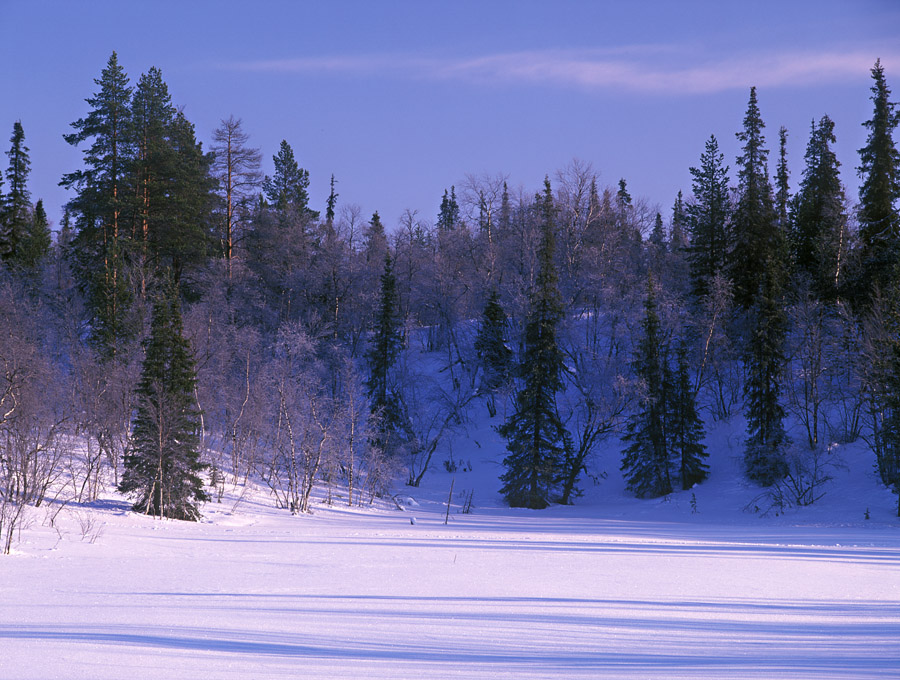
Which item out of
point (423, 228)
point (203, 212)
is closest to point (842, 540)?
point (203, 212)

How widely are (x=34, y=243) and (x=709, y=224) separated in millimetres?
62492

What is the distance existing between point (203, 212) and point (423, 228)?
34527 mm

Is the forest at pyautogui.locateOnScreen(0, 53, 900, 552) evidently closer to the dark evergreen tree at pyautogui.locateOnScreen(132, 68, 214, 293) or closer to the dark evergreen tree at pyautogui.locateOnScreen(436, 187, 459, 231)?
the dark evergreen tree at pyautogui.locateOnScreen(132, 68, 214, 293)

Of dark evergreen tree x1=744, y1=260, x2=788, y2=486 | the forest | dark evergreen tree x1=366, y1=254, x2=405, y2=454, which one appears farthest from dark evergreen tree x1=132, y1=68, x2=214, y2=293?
dark evergreen tree x1=744, y1=260, x2=788, y2=486

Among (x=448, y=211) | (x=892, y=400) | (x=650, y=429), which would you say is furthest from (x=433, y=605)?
(x=448, y=211)

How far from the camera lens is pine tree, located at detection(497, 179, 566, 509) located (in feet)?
148

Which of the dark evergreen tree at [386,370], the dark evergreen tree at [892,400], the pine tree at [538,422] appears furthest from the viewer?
the dark evergreen tree at [386,370]

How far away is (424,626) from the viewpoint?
30.1 feet

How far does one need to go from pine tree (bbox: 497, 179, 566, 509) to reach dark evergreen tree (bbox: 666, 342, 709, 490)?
7323 mm

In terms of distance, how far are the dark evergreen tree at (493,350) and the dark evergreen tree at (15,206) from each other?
1698 inches

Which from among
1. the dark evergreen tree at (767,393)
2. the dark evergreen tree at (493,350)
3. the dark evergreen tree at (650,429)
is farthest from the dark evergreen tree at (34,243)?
the dark evergreen tree at (767,393)

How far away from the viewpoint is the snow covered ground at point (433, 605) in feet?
24.4

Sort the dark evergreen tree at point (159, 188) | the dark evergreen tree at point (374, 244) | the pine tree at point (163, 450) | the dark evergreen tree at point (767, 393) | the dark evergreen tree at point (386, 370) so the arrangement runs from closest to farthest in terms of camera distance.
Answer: the pine tree at point (163, 450)
the dark evergreen tree at point (767, 393)
the dark evergreen tree at point (159, 188)
the dark evergreen tree at point (386, 370)
the dark evergreen tree at point (374, 244)

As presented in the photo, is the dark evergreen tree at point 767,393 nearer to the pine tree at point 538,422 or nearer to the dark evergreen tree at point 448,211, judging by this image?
the pine tree at point 538,422
